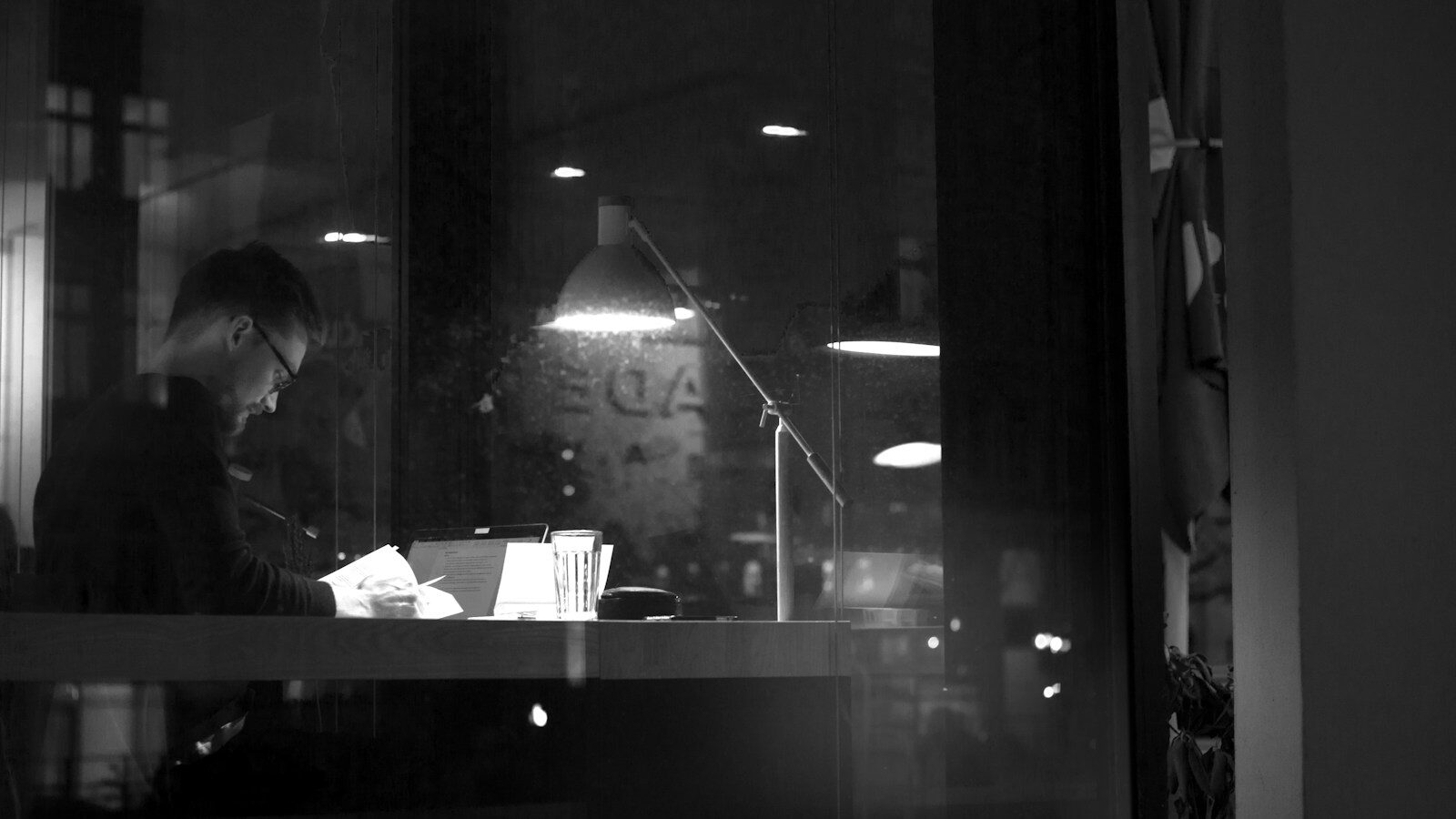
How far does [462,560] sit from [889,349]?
733 millimetres

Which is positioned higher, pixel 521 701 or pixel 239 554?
pixel 239 554

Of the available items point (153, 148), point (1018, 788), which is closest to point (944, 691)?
point (1018, 788)

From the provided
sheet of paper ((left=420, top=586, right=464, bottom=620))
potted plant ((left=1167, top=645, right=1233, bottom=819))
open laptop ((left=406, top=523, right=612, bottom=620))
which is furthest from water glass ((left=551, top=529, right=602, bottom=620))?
potted plant ((left=1167, top=645, right=1233, bottom=819))

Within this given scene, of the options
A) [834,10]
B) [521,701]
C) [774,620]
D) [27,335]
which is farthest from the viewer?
[834,10]

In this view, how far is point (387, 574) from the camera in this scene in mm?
1789

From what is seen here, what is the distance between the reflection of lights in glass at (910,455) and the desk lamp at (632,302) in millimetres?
211

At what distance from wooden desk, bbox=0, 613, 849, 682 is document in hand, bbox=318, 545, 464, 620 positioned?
0.17 ft

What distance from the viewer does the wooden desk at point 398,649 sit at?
1668 mm

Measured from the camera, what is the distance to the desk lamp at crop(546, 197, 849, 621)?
1.90 metres

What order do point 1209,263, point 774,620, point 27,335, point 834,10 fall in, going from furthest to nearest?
point 1209,263 < point 834,10 < point 774,620 < point 27,335

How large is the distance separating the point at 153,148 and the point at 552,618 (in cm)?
75

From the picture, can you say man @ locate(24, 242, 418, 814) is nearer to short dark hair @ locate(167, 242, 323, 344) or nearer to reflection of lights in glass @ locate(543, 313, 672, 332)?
short dark hair @ locate(167, 242, 323, 344)

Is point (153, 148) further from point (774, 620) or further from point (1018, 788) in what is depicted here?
point (1018, 788)

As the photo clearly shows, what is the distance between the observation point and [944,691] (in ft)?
7.38
